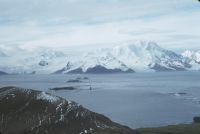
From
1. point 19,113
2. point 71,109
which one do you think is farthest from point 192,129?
point 19,113

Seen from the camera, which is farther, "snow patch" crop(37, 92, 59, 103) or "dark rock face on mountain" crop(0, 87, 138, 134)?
"snow patch" crop(37, 92, 59, 103)

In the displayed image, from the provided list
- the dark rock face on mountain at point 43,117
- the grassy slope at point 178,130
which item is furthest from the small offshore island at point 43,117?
the grassy slope at point 178,130

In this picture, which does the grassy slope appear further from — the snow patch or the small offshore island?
the snow patch

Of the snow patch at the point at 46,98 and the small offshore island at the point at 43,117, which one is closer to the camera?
the small offshore island at the point at 43,117

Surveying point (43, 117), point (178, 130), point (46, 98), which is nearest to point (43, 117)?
point (43, 117)

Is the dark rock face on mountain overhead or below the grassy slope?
overhead

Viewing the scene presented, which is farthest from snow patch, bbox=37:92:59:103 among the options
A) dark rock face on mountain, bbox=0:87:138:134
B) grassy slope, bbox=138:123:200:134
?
grassy slope, bbox=138:123:200:134

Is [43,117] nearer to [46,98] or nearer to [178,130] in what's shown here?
[46,98]

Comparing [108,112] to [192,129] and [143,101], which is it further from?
[192,129]

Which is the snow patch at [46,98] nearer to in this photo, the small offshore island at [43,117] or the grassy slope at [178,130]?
the small offshore island at [43,117]
